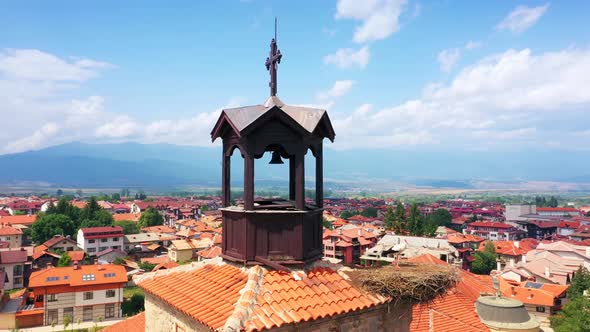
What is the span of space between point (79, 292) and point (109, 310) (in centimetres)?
327

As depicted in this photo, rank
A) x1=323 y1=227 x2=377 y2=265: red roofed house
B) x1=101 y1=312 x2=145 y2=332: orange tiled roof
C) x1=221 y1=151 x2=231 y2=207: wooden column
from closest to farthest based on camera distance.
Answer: x1=221 y1=151 x2=231 y2=207: wooden column
x1=101 y1=312 x2=145 y2=332: orange tiled roof
x1=323 y1=227 x2=377 y2=265: red roofed house

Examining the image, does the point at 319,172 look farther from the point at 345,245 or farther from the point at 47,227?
the point at 47,227

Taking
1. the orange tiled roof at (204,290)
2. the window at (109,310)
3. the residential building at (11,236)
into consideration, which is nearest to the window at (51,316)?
the window at (109,310)

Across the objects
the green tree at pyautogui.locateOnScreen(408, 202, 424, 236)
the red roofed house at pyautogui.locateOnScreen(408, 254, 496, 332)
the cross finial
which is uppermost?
the cross finial

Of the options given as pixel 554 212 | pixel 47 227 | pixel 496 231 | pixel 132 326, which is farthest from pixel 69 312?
pixel 554 212

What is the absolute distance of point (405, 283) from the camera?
668 centimetres

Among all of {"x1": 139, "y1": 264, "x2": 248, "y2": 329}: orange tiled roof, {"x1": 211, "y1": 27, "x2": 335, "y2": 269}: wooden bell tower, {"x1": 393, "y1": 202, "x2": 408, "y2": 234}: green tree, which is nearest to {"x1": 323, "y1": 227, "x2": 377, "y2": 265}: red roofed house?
{"x1": 393, "y1": 202, "x2": 408, "y2": 234}: green tree

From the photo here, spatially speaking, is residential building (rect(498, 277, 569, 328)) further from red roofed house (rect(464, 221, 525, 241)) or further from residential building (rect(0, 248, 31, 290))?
red roofed house (rect(464, 221, 525, 241))

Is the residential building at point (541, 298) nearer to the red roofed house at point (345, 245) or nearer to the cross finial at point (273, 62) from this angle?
the red roofed house at point (345, 245)

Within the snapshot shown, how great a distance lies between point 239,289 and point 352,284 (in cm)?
197

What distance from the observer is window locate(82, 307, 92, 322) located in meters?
36.4

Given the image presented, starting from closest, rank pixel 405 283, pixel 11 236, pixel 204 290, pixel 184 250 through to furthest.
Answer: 1. pixel 204 290
2. pixel 405 283
3. pixel 184 250
4. pixel 11 236

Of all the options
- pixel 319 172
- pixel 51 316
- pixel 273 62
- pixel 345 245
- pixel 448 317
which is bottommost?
pixel 51 316

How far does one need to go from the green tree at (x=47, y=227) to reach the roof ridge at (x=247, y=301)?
267ft
